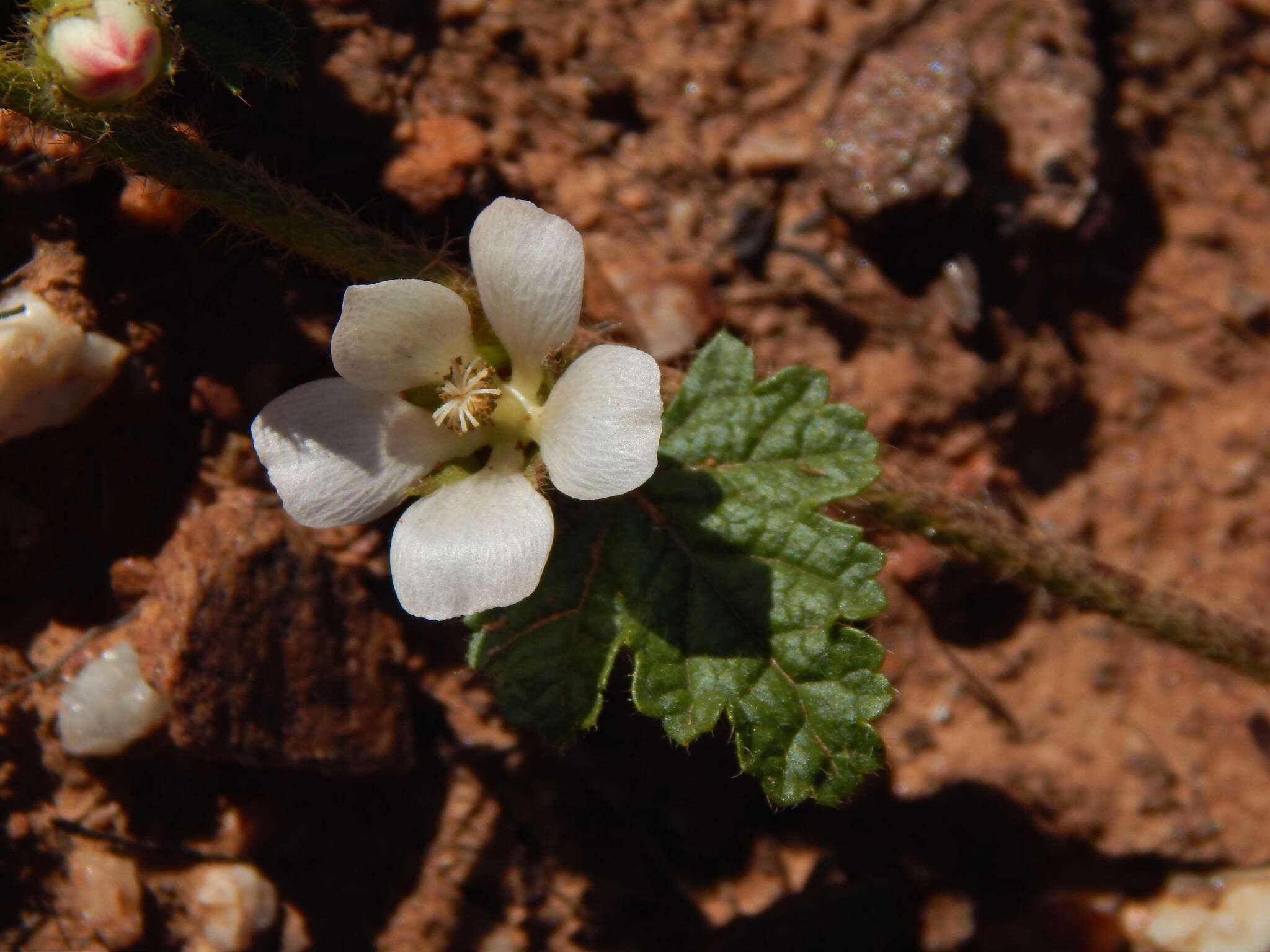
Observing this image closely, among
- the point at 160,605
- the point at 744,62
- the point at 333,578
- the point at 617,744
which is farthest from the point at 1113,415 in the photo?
the point at 160,605

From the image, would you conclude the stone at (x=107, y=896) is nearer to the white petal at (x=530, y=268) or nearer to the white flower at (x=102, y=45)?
the white petal at (x=530, y=268)

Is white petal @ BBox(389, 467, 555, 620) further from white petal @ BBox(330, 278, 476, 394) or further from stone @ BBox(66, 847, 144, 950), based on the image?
stone @ BBox(66, 847, 144, 950)

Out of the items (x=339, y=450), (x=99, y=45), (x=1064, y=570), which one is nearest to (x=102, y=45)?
(x=99, y=45)

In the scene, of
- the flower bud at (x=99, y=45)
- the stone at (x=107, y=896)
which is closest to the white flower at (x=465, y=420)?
the flower bud at (x=99, y=45)

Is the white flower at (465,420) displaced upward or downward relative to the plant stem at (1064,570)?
upward

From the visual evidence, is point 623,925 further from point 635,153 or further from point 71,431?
point 635,153
